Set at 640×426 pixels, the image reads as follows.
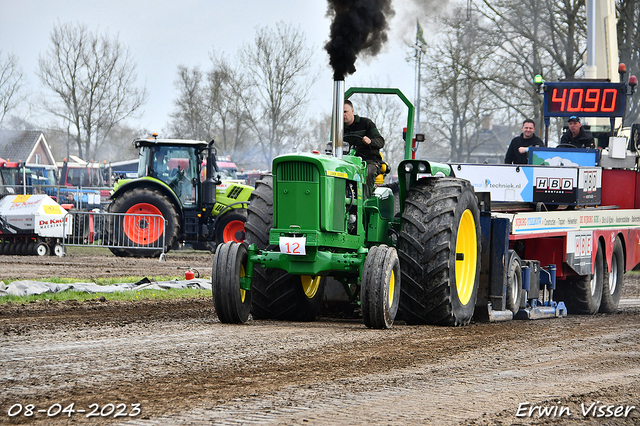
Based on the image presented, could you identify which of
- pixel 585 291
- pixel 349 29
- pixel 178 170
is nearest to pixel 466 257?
pixel 349 29

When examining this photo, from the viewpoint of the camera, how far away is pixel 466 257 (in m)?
8.75

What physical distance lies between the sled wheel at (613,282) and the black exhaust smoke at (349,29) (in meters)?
5.90

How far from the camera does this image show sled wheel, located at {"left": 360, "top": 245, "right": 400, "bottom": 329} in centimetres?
720

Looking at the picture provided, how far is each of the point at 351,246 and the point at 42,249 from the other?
1354 cm

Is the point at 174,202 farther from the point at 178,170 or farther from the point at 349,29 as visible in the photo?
the point at 349,29

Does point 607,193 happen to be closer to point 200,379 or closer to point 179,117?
point 200,379

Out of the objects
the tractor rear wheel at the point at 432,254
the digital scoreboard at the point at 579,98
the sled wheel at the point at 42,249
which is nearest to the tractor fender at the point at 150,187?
the sled wheel at the point at 42,249

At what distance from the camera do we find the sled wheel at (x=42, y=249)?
761 inches

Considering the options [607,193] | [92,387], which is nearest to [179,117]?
[607,193]

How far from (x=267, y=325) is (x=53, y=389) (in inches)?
133

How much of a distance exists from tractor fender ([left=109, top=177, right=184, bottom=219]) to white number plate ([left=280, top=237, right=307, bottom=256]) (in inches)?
482

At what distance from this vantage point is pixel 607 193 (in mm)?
12281

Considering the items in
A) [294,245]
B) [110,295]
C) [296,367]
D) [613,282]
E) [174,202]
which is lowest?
[110,295]

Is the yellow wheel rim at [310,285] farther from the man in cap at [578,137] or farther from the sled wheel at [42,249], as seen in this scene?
the sled wheel at [42,249]
